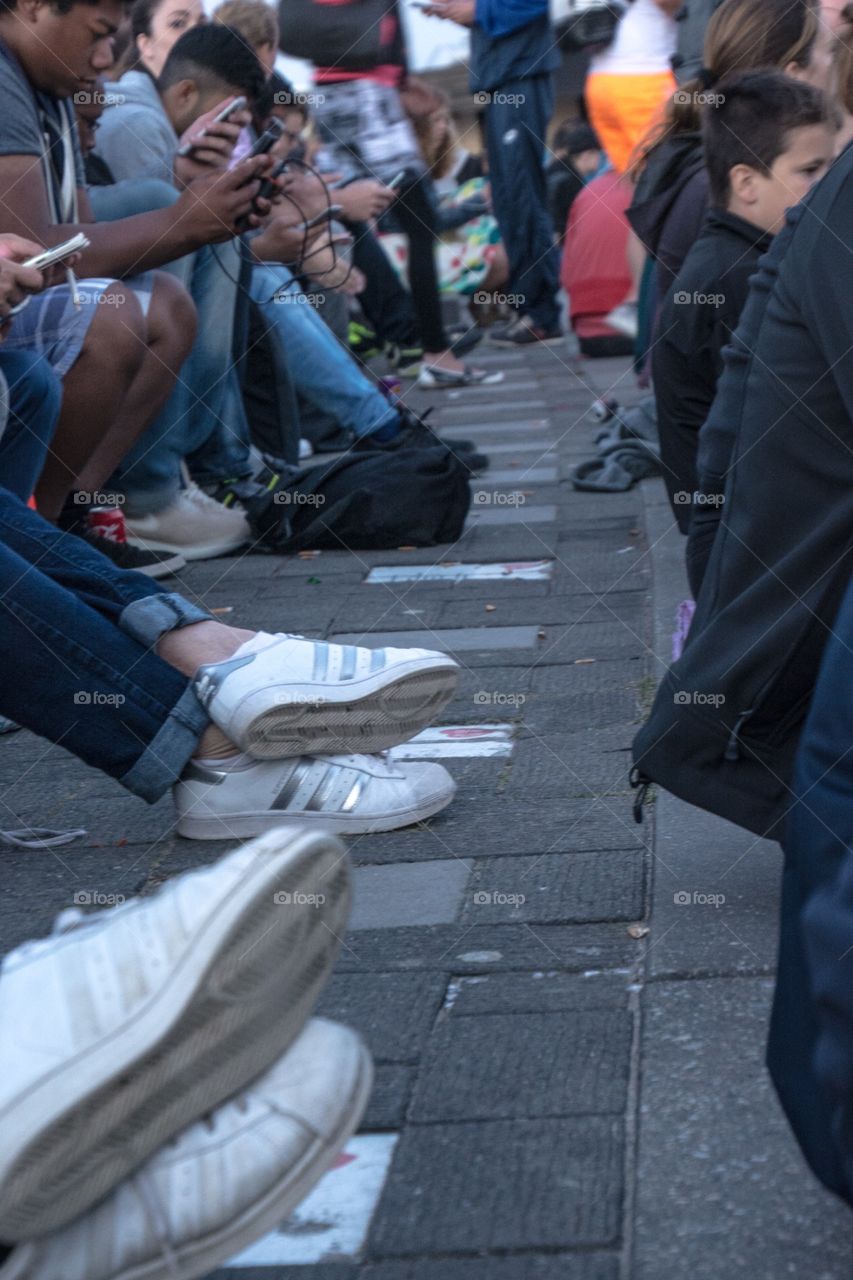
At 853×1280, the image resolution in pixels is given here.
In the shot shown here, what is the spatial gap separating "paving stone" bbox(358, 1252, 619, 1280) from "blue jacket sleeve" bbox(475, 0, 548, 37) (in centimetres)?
734

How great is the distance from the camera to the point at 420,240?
7324 mm

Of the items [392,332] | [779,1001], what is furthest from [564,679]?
[392,332]

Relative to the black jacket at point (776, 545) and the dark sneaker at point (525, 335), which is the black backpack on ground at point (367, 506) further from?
the dark sneaker at point (525, 335)

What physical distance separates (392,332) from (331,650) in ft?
19.5

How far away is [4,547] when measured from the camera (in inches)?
87.8

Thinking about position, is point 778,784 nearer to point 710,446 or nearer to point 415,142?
point 710,446

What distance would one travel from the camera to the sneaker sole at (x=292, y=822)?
242 cm

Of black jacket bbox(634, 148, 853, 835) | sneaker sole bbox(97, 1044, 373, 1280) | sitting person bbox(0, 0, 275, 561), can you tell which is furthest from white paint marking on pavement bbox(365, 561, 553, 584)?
sneaker sole bbox(97, 1044, 373, 1280)

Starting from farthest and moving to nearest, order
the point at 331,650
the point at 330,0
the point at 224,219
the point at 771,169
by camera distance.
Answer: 1. the point at 330,0
2. the point at 224,219
3. the point at 771,169
4. the point at 331,650

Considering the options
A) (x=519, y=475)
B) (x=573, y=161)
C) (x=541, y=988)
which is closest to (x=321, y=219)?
(x=519, y=475)

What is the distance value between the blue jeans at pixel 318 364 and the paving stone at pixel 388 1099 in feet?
13.1

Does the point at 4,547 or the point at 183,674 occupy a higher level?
the point at 4,547

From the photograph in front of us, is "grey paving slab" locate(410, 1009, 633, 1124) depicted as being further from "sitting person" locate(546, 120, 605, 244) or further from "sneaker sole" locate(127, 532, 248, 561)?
"sitting person" locate(546, 120, 605, 244)

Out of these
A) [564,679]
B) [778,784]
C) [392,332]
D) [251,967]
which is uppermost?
[251,967]
